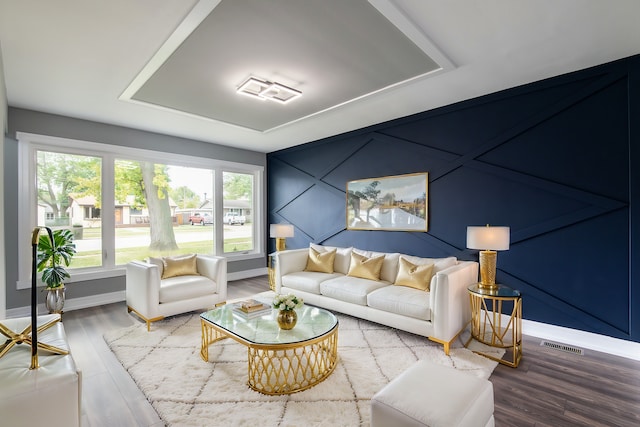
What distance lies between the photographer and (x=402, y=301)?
3.24m

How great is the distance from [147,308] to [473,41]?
4.26m

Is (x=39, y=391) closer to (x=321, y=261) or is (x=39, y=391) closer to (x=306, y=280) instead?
(x=306, y=280)

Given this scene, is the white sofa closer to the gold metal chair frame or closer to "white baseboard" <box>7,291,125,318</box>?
"white baseboard" <box>7,291,125,318</box>

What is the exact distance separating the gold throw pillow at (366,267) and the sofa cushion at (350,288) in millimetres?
91

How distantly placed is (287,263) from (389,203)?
184 cm

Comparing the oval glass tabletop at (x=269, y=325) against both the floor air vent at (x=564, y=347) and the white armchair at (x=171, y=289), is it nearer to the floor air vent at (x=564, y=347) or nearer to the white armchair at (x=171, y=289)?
the white armchair at (x=171, y=289)

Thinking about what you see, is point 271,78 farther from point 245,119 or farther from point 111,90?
point 111,90

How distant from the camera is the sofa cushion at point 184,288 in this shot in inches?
144

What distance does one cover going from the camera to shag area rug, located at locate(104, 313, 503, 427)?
203cm

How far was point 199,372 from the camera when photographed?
2.56 meters

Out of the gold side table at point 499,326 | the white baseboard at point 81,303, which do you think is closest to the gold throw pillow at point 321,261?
the gold side table at point 499,326

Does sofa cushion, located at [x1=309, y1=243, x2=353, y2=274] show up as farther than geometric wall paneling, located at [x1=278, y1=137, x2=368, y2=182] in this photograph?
No

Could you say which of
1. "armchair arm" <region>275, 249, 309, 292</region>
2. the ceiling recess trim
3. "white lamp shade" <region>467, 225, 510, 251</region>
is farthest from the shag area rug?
the ceiling recess trim

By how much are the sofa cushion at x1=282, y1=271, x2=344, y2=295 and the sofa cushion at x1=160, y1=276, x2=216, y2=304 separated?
105 cm
